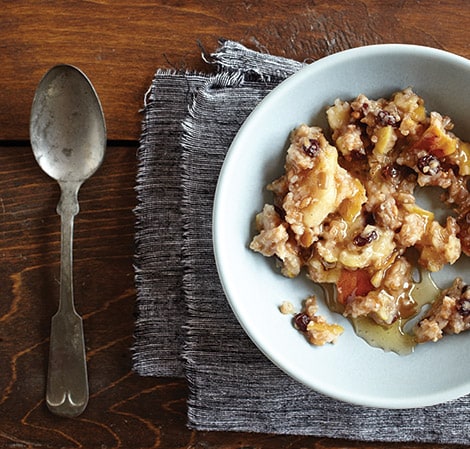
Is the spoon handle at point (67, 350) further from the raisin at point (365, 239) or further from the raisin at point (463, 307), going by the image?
the raisin at point (463, 307)

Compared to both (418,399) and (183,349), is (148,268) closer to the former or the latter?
(183,349)

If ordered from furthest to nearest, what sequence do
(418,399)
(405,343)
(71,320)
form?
(71,320) → (405,343) → (418,399)

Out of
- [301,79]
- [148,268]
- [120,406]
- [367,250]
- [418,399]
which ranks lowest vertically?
[120,406]

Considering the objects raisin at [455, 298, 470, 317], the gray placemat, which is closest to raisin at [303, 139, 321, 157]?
the gray placemat

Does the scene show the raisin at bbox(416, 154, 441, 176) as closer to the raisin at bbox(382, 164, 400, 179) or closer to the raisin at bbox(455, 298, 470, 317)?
the raisin at bbox(382, 164, 400, 179)

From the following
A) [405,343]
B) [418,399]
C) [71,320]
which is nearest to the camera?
[418,399]

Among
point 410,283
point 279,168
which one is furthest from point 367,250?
point 279,168
